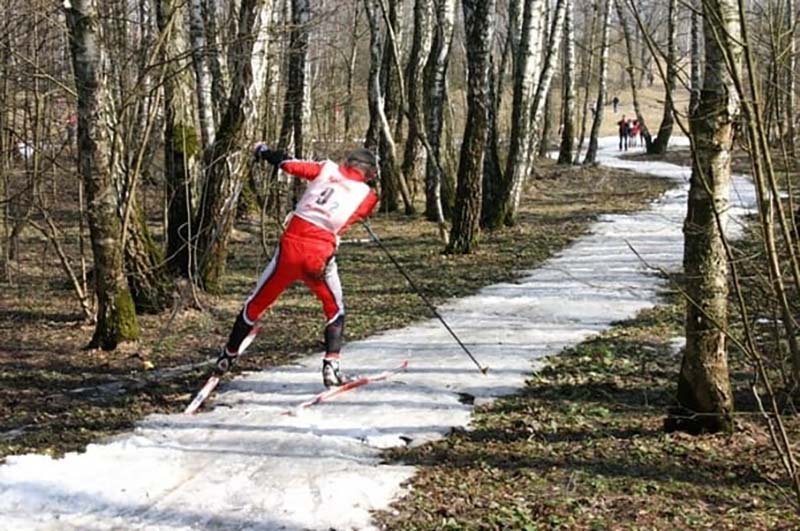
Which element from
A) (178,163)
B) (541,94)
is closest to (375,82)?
(541,94)

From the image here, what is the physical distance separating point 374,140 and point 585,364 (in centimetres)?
1476

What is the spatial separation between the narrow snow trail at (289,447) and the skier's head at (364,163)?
1.82 meters

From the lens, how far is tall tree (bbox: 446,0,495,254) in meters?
13.7

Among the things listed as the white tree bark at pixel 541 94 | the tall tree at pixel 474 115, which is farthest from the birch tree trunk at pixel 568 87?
the tall tree at pixel 474 115

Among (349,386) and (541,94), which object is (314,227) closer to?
(349,386)

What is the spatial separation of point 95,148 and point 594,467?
534 cm

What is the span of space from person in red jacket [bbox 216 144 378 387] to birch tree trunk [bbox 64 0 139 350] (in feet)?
6.44

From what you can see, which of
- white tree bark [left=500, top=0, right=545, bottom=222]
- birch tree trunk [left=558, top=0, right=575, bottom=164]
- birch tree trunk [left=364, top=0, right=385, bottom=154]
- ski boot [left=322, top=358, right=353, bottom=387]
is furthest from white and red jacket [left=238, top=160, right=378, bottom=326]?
birch tree trunk [left=558, top=0, right=575, bottom=164]

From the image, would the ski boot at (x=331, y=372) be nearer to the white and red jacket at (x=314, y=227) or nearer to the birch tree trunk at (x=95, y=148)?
the white and red jacket at (x=314, y=227)

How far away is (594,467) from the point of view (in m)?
5.66

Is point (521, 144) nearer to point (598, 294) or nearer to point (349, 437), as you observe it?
point (598, 294)

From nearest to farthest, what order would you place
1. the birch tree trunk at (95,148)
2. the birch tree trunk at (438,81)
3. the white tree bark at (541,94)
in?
the birch tree trunk at (95,148)
the birch tree trunk at (438,81)
the white tree bark at (541,94)

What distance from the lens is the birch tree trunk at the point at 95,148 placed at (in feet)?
26.2

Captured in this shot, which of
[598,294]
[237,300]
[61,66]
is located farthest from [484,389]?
[61,66]
